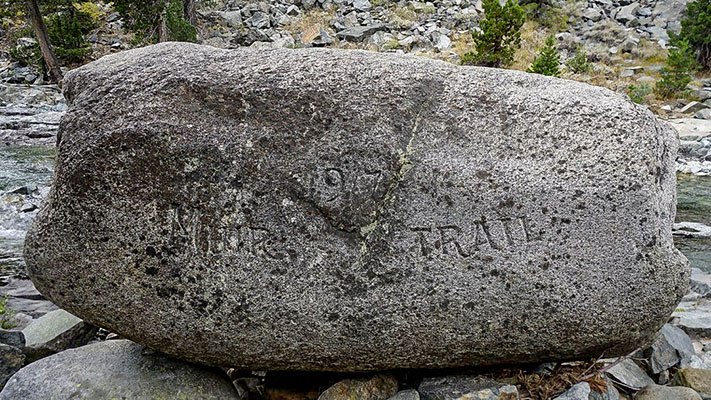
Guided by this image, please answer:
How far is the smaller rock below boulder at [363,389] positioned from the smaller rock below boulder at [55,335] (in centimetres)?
215

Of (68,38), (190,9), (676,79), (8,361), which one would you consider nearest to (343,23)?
(190,9)

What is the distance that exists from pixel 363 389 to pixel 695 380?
1.88 m

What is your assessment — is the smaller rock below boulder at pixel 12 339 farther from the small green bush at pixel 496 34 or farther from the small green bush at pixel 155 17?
the small green bush at pixel 155 17

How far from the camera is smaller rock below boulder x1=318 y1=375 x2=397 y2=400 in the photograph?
117 inches

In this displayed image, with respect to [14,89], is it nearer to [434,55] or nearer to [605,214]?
[434,55]

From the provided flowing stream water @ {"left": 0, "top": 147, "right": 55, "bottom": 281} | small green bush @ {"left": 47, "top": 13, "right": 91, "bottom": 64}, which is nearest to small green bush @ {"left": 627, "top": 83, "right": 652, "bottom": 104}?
flowing stream water @ {"left": 0, "top": 147, "right": 55, "bottom": 281}

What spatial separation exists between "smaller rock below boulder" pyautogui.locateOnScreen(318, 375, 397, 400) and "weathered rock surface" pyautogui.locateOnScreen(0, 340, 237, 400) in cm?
57

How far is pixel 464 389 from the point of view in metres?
2.94

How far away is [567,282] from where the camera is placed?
8.95 ft

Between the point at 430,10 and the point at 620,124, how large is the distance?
26.2 m

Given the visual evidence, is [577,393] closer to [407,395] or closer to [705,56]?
[407,395]

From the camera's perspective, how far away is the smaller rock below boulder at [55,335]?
12.8 ft

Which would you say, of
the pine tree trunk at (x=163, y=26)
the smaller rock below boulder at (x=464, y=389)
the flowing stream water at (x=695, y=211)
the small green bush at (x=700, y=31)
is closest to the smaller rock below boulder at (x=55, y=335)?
the smaller rock below boulder at (x=464, y=389)

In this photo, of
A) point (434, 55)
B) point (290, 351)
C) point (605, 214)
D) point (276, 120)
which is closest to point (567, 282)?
point (605, 214)
